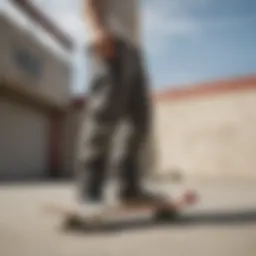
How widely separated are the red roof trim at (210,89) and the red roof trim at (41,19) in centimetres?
207

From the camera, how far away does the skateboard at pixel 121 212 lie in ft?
3.34

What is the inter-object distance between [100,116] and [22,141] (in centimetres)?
554

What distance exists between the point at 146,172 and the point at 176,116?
100 centimetres

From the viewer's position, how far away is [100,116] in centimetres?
121

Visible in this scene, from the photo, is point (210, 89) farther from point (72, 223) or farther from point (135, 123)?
point (72, 223)

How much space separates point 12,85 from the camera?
5.90 m

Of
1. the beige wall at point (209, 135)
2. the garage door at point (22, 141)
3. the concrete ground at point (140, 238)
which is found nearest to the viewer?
the concrete ground at point (140, 238)

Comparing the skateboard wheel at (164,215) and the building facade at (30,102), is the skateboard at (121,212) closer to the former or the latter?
the skateboard wheel at (164,215)

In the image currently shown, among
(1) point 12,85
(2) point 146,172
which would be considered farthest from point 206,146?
(1) point 12,85

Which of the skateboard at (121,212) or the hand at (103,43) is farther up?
the hand at (103,43)

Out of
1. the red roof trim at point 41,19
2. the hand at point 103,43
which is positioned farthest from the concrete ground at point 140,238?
the red roof trim at point 41,19

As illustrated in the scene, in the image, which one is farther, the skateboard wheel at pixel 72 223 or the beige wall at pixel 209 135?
the beige wall at pixel 209 135

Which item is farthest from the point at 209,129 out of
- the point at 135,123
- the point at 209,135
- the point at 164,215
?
the point at 164,215

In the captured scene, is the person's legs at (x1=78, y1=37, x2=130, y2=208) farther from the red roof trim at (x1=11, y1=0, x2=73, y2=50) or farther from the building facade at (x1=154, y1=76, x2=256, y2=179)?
the red roof trim at (x1=11, y1=0, x2=73, y2=50)
